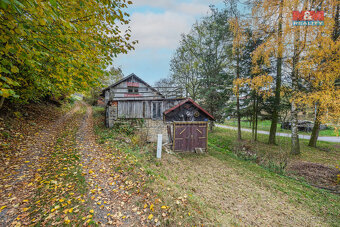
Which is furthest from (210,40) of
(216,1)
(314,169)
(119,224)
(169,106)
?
(119,224)

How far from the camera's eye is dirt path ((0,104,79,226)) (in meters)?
3.03

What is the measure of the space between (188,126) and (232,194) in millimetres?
5463

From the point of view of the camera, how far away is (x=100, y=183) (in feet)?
13.5

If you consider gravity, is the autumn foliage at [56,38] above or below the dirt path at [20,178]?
above

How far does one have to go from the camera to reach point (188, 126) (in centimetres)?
1055

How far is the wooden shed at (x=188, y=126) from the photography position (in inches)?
404

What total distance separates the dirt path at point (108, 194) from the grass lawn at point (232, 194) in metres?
0.72

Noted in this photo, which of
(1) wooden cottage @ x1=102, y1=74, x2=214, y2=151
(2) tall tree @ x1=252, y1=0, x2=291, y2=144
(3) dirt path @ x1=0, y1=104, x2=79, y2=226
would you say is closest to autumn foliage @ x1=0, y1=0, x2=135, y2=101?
(3) dirt path @ x1=0, y1=104, x2=79, y2=226

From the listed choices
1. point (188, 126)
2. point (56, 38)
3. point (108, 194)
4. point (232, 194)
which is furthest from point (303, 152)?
point (56, 38)

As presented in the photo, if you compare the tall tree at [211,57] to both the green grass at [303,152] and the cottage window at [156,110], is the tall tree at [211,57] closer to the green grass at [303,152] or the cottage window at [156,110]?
the green grass at [303,152]

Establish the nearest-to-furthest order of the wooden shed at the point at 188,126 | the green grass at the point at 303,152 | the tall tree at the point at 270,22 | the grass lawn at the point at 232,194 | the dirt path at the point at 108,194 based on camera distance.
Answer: the dirt path at the point at 108,194 < the grass lawn at the point at 232,194 < the tall tree at the point at 270,22 < the green grass at the point at 303,152 < the wooden shed at the point at 188,126

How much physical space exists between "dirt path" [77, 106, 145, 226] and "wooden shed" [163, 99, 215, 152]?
5.27m

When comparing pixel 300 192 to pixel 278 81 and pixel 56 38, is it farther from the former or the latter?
pixel 56 38

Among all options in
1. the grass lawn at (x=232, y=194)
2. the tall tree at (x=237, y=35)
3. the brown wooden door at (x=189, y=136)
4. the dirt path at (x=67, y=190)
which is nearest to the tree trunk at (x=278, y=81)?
the tall tree at (x=237, y=35)
